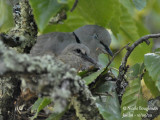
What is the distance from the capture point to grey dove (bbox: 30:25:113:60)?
351 cm

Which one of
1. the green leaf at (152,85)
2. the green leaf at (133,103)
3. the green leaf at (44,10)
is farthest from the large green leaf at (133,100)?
the green leaf at (44,10)

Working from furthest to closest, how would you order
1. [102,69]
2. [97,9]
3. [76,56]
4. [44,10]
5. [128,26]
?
[76,56] → [128,26] → [102,69] → [97,9] → [44,10]

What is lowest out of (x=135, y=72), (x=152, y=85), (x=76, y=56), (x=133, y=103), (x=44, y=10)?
(x=133, y=103)

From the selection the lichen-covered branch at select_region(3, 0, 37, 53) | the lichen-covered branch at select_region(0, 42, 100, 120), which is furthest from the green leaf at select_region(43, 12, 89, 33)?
the lichen-covered branch at select_region(0, 42, 100, 120)

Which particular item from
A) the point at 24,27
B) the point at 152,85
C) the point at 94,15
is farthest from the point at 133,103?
the point at 24,27

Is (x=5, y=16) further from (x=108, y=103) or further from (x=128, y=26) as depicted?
(x=128, y=26)

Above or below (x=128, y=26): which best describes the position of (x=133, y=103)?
below

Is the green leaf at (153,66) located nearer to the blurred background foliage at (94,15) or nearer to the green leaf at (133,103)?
the green leaf at (133,103)

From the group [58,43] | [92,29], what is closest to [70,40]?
[58,43]

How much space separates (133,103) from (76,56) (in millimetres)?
1427

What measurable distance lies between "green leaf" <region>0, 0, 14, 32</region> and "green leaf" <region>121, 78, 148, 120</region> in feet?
2.93

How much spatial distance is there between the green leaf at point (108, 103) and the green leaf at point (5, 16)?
76 centimetres

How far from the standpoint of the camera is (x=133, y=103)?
2.08 meters

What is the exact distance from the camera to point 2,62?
1.24 metres
